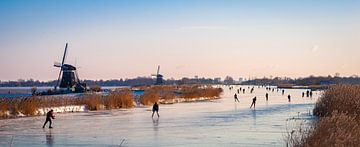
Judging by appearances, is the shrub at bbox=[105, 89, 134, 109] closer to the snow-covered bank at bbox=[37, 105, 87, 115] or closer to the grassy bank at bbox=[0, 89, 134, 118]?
the grassy bank at bbox=[0, 89, 134, 118]

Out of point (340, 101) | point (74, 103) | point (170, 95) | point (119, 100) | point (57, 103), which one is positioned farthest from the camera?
point (170, 95)

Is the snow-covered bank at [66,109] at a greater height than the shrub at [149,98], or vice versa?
the shrub at [149,98]

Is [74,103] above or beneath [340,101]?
beneath

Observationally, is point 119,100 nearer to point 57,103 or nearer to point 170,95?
point 57,103

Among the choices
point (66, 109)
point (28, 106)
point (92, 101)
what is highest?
point (92, 101)

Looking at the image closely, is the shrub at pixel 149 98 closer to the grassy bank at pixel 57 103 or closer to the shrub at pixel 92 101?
the grassy bank at pixel 57 103

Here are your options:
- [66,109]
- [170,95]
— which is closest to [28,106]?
[66,109]

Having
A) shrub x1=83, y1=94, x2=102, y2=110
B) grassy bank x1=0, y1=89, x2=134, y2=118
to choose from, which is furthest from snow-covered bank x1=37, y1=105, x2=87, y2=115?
shrub x1=83, y1=94, x2=102, y2=110

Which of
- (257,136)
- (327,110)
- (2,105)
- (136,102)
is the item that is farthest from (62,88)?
(257,136)

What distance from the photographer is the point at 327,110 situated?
24500mm

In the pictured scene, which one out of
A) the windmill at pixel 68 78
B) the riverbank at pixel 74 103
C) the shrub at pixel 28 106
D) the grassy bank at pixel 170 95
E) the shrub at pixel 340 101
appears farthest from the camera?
the windmill at pixel 68 78

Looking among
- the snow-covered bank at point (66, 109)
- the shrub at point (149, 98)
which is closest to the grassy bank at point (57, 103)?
the snow-covered bank at point (66, 109)

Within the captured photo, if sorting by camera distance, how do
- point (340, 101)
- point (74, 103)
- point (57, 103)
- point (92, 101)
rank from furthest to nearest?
point (92, 101) → point (74, 103) → point (57, 103) → point (340, 101)

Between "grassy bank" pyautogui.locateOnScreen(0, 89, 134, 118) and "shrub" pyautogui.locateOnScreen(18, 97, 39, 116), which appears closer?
"grassy bank" pyautogui.locateOnScreen(0, 89, 134, 118)
